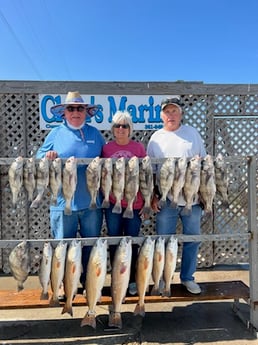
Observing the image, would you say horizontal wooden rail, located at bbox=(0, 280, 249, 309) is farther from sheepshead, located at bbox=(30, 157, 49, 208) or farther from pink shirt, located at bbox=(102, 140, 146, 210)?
sheepshead, located at bbox=(30, 157, 49, 208)

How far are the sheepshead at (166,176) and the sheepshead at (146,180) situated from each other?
0.09 metres

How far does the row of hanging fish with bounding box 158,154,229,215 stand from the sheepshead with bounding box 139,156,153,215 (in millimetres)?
97

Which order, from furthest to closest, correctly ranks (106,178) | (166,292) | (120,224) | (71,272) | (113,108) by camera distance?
(113,108), (120,224), (166,292), (106,178), (71,272)

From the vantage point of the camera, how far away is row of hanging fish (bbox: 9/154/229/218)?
9.40 feet

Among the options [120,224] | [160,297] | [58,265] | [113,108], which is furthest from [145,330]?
[113,108]

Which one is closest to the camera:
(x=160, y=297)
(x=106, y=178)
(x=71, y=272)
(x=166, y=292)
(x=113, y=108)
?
(x=71, y=272)

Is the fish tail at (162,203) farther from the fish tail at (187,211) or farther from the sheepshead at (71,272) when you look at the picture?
the sheepshead at (71,272)

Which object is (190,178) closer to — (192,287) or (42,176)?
(192,287)

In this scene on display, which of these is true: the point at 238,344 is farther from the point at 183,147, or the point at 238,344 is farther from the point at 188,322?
the point at 183,147

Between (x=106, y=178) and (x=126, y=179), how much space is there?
0.17 metres

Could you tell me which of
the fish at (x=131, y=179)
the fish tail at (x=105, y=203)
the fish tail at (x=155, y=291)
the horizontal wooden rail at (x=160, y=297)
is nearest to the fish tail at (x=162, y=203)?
the fish at (x=131, y=179)

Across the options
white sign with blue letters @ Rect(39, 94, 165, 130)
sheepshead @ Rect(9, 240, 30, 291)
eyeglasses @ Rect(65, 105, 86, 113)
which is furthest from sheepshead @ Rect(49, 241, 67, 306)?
white sign with blue letters @ Rect(39, 94, 165, 130)

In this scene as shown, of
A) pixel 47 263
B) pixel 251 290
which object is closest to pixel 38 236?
pixel 47 263

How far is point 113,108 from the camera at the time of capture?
488 cm
